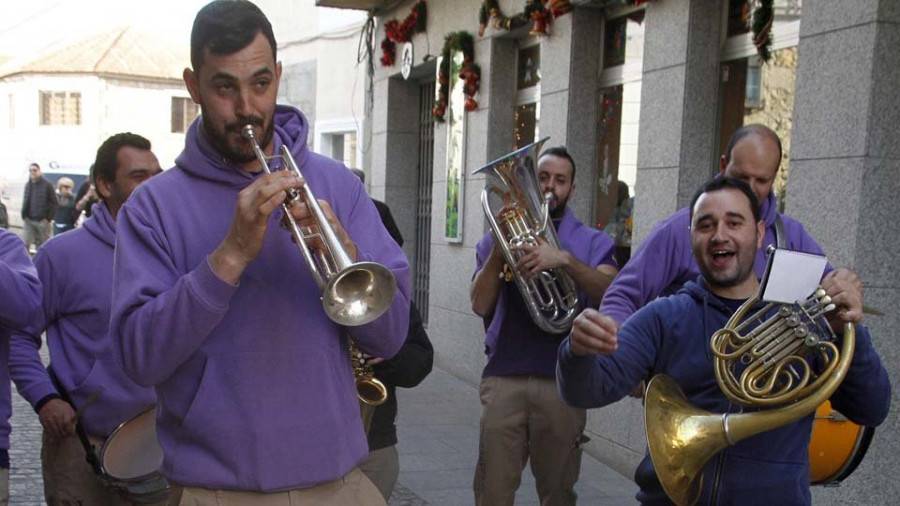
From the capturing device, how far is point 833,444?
328 cm

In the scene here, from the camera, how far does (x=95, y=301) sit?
3.68m

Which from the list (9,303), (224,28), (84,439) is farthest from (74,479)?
(224,28)

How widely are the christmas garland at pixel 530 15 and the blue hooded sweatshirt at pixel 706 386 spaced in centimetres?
500

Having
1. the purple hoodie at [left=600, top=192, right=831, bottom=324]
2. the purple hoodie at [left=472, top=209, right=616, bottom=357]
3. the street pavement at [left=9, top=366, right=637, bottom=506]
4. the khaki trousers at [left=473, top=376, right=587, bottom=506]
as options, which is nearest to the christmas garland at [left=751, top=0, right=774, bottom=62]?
the purple hoodie at [left=472, top=209, right=616, bottom=357]

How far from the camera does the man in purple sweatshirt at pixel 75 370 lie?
3.63 m

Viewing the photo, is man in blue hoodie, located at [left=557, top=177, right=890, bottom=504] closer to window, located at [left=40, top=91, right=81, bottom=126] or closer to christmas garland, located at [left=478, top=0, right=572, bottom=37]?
christmas garland, located at [left=478, top=0, right=572, bottom=37]

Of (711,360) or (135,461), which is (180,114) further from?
(711,360)

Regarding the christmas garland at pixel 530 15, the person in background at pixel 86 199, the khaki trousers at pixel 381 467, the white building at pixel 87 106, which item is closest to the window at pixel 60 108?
the white building at pixel 87 106

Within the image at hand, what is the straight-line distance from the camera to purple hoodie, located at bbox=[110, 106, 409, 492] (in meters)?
2.20

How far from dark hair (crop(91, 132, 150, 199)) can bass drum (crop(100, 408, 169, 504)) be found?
3.44ft

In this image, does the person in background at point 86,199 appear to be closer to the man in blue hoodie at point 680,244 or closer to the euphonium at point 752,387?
the man in blue hoodie at point 680,244

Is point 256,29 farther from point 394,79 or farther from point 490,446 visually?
point 394,79

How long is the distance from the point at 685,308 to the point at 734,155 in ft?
3.84

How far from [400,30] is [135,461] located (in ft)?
28.6
